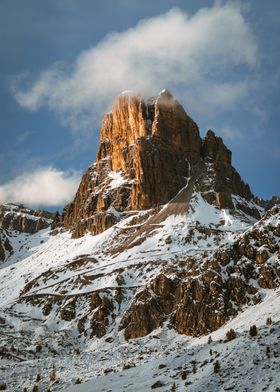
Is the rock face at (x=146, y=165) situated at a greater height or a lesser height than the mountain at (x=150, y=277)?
greater

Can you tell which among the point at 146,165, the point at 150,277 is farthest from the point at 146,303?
the point at 146,165

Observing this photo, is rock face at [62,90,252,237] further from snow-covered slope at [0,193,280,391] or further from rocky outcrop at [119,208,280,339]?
rocky outcrop at [119,208,280,339]

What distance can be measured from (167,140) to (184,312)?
11369 centimetres

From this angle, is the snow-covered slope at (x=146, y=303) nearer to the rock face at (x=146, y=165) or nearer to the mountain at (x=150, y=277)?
the mountain at (x=150, y=277)

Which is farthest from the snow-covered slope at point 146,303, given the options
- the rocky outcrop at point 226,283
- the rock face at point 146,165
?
the rock face at point 146,165

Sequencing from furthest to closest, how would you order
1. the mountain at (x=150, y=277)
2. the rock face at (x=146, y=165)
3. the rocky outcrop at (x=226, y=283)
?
the rock face at (x=146, y=165), the rocky outcrop at (x=226, y=283), the mountain at (x=150, y=277)

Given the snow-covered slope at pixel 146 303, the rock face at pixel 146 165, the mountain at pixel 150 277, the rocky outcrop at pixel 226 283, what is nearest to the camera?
the snow-covered slope at pixel 146 303

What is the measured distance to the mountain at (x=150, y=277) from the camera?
27.8m

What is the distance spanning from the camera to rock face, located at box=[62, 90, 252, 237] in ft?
510

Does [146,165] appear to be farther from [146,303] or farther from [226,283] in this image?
[226,283]

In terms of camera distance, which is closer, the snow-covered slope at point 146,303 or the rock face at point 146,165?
the snow-covered slope at point 146,303

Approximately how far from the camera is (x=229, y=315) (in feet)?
191

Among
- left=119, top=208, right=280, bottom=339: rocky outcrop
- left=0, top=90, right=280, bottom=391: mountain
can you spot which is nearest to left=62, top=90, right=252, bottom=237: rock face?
left=0, top=90, right=280, bottom=391: mountain

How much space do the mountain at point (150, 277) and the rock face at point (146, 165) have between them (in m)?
0.47
